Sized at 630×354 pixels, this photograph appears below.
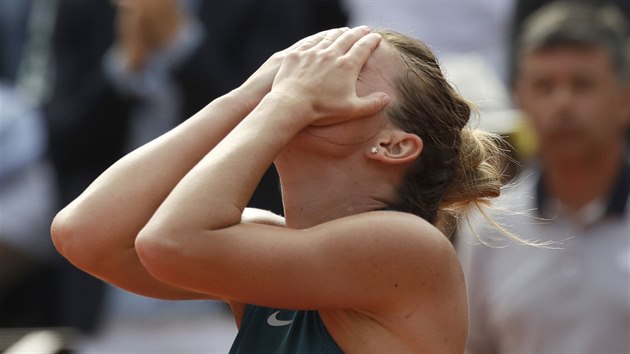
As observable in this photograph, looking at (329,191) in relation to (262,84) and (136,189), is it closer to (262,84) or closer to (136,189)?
(262,84)

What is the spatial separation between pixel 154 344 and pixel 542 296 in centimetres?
165

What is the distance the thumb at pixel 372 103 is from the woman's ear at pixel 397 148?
62 mm

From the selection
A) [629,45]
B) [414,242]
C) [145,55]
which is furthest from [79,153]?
[414,242]

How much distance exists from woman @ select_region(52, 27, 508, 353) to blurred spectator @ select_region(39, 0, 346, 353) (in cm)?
242

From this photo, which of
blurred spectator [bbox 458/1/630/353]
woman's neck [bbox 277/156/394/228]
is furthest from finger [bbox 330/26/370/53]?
blurred spectator [bbox 458/1/630/353]

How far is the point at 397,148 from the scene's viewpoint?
100 inches

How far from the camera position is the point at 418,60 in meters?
2.63

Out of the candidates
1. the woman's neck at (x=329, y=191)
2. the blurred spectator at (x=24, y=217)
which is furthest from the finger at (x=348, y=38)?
the blurred spectator at (x=24, y=217)

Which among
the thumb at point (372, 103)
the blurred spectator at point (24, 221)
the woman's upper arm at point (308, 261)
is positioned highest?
the thumb at point (372, 103)

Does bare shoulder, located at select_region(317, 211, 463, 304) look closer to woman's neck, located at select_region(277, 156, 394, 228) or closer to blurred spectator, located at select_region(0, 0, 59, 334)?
woman's neck, located at select_region(277, 156, 394, 228)

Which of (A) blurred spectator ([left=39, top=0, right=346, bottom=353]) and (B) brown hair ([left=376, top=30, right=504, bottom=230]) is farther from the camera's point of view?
(A) blurred spectator ([left=39, top=0, right=346, bottom=353])

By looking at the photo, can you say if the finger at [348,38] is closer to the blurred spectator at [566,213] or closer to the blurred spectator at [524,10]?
the blurred spectator at [566,213]

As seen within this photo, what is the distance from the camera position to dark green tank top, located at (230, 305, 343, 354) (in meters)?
2.52

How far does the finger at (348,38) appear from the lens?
8.38 feet
